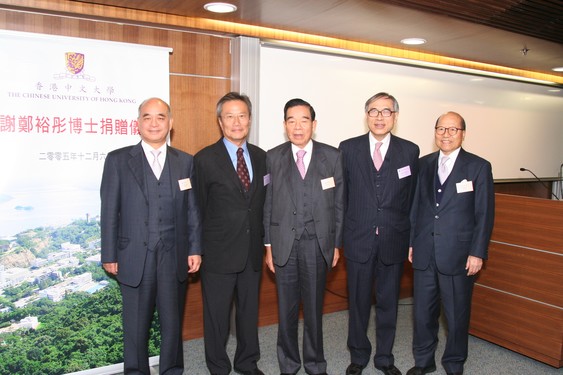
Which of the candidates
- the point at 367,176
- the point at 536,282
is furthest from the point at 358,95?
the point at 536,282

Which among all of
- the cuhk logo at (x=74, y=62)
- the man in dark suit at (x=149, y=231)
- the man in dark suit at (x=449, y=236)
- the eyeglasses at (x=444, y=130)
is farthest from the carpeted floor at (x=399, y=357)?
the cuhk logo at (x=74, y=62)

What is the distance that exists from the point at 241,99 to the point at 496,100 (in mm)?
4149

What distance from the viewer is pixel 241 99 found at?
3.24 meters

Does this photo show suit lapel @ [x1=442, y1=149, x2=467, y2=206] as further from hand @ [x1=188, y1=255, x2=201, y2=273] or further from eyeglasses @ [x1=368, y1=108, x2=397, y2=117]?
hand @ [x1=188, y1=255, x2=201, y2=273]

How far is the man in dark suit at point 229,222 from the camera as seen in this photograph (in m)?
3.20


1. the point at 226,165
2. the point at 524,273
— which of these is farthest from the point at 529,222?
the point at 226,165

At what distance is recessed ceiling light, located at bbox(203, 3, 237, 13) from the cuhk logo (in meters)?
0.95

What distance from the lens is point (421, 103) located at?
5.45 meters

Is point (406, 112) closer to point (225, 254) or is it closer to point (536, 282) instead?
point (536, 282)

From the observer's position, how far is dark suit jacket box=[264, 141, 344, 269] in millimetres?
3174

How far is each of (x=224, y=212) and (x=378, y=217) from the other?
1.02m

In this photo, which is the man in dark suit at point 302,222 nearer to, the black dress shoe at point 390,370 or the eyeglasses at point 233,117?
the eyeglasses at point 233,117

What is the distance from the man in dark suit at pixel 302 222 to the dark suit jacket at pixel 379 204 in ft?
0.44

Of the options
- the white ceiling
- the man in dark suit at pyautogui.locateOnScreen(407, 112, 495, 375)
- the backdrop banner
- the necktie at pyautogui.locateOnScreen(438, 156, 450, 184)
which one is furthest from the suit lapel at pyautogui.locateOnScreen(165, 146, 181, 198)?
the necktie at pyautogui.locateOnScreen(438, 156, 450, 184)
